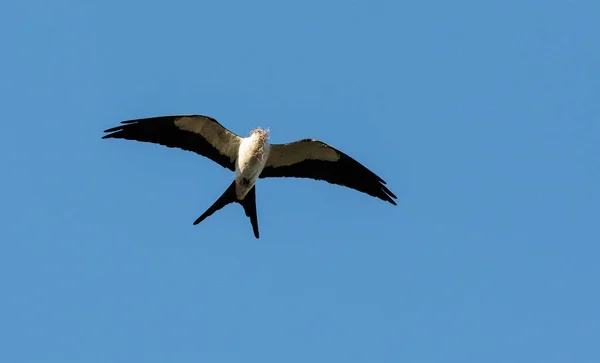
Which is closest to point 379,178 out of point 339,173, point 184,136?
point 339,173

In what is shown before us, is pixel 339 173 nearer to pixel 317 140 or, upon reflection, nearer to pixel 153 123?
pixel 317 140

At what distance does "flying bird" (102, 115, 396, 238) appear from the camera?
21578mm

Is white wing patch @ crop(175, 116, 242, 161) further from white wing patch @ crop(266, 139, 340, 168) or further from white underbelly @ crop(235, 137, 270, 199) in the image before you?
white wing patch @ crop(266, 139, 340, 168)

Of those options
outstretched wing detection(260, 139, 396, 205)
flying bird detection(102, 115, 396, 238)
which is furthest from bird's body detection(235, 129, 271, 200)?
outstretched wing detection(260, 139, 396, 205)

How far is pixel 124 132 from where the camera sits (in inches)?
850

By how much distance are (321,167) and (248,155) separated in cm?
175

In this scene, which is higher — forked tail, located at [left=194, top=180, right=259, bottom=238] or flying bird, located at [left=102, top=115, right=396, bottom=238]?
flying bird, located at [left=102, top=115, right=396, bottom=238]

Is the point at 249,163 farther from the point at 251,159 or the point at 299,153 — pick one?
the point at 299,153

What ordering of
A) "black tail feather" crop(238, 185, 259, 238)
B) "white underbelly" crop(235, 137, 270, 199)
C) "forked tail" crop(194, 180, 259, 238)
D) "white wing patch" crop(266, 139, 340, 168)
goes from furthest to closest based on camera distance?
"black tail feather" crop(238, 185, 259, 238)
"white wing patch" crop(266, 139, 340, 168)
"forked tail" crop(194, 180, 259, 238)
"white underbelly" crop(235, 137, 270, 199)

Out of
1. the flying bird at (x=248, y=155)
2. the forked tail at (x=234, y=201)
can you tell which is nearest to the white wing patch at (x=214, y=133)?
the flying bird at (x=248, y=155)

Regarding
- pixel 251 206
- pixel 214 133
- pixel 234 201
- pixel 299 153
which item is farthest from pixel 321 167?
pixel 214 133

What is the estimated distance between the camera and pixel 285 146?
22.0 meters

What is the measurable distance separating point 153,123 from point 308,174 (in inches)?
130

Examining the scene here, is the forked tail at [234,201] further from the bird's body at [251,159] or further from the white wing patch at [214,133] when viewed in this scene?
the white wing patch at [214,133]
